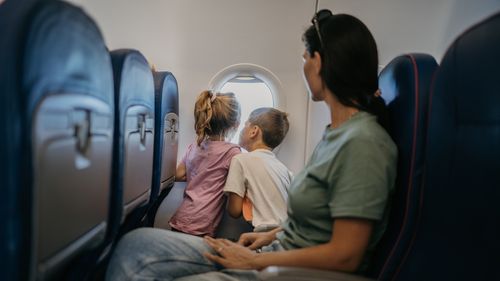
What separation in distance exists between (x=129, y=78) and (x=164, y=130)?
62 centimetres

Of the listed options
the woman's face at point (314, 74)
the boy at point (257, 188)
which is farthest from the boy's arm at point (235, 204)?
the woman's face at point (314, 74)

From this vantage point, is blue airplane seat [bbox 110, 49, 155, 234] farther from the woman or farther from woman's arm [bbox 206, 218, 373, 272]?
woman's arm [bbox 206, 218, 373, 272]

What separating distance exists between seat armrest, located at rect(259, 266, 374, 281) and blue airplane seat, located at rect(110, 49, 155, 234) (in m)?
0.51

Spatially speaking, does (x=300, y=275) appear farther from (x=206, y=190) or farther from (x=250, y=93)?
(x=250, y=93)

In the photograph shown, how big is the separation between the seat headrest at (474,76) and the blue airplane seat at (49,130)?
741 millimetres

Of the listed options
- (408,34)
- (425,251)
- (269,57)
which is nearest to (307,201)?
(425,251)

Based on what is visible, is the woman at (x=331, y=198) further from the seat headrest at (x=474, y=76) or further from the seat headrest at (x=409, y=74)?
the seat headrest at (x=474, y=76)

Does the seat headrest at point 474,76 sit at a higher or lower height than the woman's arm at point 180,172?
higher

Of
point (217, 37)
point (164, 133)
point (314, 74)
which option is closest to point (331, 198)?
point (314, 74)

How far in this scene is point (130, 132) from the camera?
1098mm

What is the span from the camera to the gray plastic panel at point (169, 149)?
174 cm

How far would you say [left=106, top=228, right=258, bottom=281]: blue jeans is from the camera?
3.23 feet

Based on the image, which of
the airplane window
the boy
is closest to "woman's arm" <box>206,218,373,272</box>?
the boy

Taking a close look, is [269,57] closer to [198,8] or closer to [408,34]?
[198,8]
